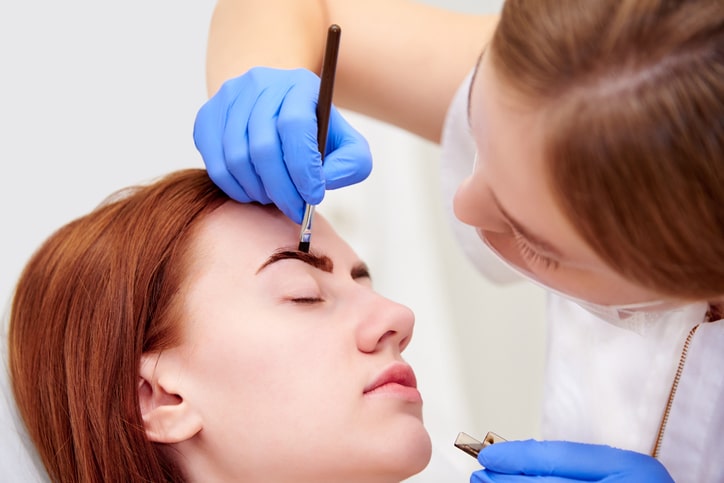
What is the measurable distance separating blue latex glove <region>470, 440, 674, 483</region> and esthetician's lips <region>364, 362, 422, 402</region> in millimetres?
142

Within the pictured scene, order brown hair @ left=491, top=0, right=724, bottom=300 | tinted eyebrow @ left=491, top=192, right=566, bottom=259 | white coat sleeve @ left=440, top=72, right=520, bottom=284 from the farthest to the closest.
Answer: white coat sleeve @ left=440, top=72, right=520, bottom=284 → tinted eyebrow @ left=491, top=192, right=566, bottom=259 → brown hair @ left=491, top=0, right=724, bottom=300

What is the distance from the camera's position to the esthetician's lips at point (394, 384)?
101 centimetres

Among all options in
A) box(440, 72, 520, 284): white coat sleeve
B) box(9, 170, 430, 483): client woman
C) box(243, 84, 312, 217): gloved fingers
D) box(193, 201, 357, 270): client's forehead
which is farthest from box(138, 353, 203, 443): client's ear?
box(440, 72, 520, 284): white coat sleeve

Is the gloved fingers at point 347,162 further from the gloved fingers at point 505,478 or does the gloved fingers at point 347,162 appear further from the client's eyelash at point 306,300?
the gloved fingers at point 505,478

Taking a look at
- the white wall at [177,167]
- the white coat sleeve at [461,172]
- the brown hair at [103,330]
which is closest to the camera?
the brown hair at [103,330]

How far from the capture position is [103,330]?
3.34 ft

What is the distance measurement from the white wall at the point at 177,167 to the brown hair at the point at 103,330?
412 mm

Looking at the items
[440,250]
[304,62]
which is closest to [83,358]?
[304,62]

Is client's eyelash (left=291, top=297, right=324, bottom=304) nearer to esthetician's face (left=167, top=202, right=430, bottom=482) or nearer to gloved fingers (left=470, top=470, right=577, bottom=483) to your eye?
esthetician's face (left=167, top=202, right=430, bottom=482)

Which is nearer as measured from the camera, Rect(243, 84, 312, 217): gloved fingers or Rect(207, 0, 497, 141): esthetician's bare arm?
Rect(243, 84, 312, 217): gloved fingers

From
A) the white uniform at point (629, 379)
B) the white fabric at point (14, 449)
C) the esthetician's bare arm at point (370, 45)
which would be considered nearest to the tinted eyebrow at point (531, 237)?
the white uniform at point (629, 379)

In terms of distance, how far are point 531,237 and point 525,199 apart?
5 cm

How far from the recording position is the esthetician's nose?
102 cm

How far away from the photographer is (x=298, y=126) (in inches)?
37.8
